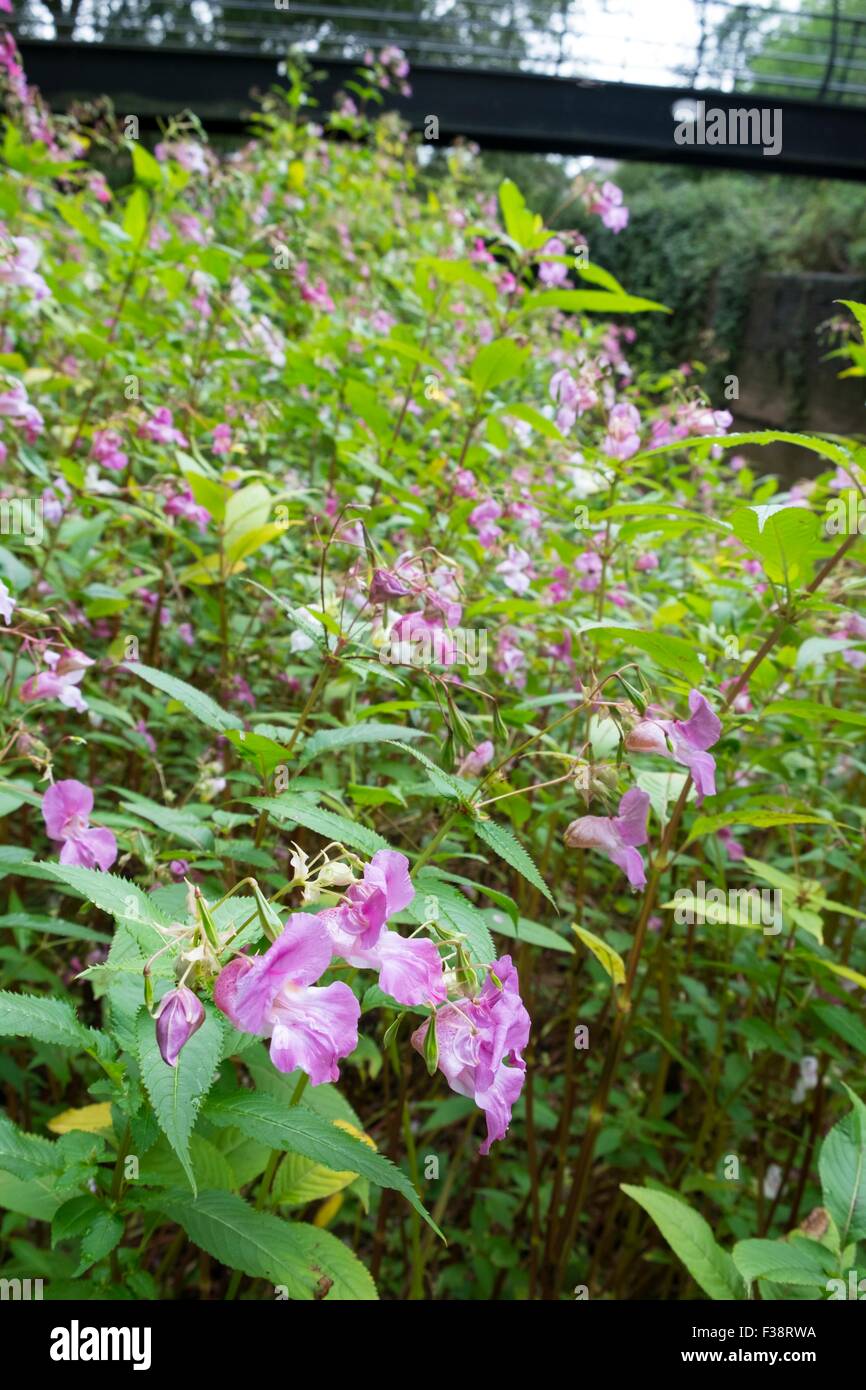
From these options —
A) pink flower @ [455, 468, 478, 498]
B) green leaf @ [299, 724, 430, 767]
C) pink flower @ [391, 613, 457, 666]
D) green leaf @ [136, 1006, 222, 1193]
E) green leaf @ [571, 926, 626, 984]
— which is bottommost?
green leaf @ [136, 1006, 222, 1193]

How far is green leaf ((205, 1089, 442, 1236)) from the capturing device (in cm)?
66

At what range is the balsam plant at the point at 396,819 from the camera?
2.45 feet

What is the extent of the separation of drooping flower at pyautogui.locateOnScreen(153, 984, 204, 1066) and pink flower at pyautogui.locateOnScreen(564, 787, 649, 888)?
1.29ft

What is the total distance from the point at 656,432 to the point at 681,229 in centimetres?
1630

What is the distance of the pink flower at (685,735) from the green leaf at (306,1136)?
40 centimetres

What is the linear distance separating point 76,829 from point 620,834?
1.86ft

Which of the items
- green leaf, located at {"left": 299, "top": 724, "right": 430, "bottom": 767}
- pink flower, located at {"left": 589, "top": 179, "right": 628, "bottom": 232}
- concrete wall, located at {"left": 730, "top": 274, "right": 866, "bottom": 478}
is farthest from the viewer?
concrete wall, located at {"left": 730, "top": 274, "right": 866, "bottom": 478}

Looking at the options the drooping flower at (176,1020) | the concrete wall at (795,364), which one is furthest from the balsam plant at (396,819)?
the concrete wall at (795,364)

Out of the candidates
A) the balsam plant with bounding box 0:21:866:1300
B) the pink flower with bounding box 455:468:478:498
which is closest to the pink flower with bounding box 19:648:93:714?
the balsam plant with bounding box 0:21:866:1300

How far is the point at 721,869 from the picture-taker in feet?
4.65

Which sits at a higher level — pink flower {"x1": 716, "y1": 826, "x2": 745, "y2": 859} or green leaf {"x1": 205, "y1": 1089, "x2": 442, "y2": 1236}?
pink flower {"x1": 716, "y1": 826, "x2": 745, "y2": 859}

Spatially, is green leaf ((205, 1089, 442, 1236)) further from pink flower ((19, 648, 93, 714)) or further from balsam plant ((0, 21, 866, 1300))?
pink flower ((19, 648, 93, 714))

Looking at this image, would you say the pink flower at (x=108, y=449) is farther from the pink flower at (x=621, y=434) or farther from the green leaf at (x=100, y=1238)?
the green leaf at (x=100, y=1238)
